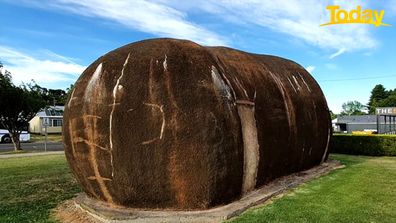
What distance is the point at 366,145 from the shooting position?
17.4m

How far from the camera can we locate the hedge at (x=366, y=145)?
55.6ft

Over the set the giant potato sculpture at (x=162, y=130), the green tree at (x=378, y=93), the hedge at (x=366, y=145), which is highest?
the green tree at (x=378, y=93)

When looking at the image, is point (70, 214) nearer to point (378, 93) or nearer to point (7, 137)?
point (7, 137)

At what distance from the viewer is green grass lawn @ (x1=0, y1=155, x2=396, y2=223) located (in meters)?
6.33

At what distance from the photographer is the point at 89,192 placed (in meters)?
6.95

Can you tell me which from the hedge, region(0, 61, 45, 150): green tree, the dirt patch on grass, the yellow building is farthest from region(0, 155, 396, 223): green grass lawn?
the yellow building

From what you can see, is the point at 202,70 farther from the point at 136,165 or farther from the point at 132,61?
the point at 136,165

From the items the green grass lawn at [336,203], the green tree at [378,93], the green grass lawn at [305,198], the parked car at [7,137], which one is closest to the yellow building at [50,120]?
the parked car at [7,137]

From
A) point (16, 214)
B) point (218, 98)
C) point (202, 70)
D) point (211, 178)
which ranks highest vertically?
point (202, 70)

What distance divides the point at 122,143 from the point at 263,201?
9.13ft

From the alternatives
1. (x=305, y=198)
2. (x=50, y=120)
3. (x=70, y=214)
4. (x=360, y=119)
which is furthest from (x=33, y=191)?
(x=360, y=119)

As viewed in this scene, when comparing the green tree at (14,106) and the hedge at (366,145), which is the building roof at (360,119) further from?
the green tree at (14,106)

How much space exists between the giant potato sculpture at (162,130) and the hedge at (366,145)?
11949 mm

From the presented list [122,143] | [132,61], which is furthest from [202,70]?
[122,143]
